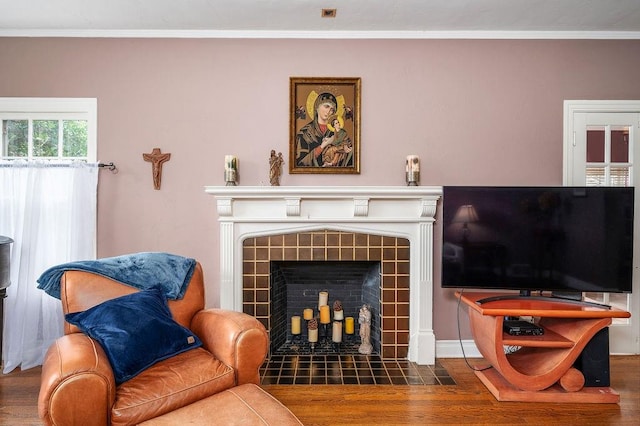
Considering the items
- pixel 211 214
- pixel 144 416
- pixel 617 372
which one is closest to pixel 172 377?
pixel 144 416

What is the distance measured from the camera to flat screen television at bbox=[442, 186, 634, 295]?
253cm

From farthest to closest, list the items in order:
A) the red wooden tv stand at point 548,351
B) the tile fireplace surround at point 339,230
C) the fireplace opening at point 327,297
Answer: the fireplace opening at point 327,297
the tile fireplace surround at point 339,230
the red wooden tv stand at point 548,351

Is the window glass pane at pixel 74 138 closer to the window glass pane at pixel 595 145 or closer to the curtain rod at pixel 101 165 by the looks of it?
the curtain rod at pixel 101 165

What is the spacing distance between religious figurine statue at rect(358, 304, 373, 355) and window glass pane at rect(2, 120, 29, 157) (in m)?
3.04

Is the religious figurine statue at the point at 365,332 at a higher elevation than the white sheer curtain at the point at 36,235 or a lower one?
lower

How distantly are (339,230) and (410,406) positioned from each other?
1286 millimetres

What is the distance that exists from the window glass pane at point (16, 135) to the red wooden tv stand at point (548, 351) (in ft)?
12.0

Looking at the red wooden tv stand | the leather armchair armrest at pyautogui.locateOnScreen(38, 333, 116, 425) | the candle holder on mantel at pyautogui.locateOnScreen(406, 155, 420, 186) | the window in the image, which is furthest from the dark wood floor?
the window

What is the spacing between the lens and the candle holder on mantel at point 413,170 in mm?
2900

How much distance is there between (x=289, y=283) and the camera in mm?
3283

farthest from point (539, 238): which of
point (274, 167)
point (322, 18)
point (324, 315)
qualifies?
point (322, 18)

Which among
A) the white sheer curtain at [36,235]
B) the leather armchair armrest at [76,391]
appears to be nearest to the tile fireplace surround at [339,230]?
the white sheer curtain at [36,235]

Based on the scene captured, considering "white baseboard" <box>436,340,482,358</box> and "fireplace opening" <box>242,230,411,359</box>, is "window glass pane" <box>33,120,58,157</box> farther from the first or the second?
"white baseboard" <box>436,340,482,358</box>

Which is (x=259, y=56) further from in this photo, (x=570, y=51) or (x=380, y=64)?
(x=570, y=51)
